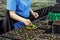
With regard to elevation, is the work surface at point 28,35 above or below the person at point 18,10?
below

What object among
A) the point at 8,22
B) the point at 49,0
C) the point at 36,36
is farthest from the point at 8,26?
the point at 49,0

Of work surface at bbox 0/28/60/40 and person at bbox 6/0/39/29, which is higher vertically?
Answer: person at bbox 6/0/39/29

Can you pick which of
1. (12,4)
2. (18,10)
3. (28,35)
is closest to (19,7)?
(18,10)

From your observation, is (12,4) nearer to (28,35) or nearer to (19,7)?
(19,7)

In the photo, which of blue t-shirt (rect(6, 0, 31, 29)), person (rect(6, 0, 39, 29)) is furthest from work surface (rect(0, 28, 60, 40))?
blue t-shirt (rect(6, 0, 31, 29))

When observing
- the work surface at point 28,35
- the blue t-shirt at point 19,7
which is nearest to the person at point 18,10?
the blue t-shirt at point 19,7

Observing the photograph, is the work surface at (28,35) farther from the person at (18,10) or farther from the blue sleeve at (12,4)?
the blue sleeve at (12,4)

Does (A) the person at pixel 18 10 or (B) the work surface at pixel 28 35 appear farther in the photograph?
(A) the person at pixel 18 10

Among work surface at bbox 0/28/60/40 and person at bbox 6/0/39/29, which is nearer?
work surface at bbox 0/28/60/40

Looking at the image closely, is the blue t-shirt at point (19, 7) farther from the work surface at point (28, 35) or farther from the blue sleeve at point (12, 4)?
the work surface at point (28, 35)

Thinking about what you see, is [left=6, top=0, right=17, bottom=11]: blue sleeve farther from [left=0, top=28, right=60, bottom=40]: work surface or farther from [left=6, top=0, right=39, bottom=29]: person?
[left=0, top=28, right=60, bottom=40]: work surface

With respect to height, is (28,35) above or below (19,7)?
below

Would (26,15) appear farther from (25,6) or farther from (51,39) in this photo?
(51,39)

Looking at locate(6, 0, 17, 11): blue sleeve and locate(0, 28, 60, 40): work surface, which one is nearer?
locate(0, 28, 60, 40): work surface
